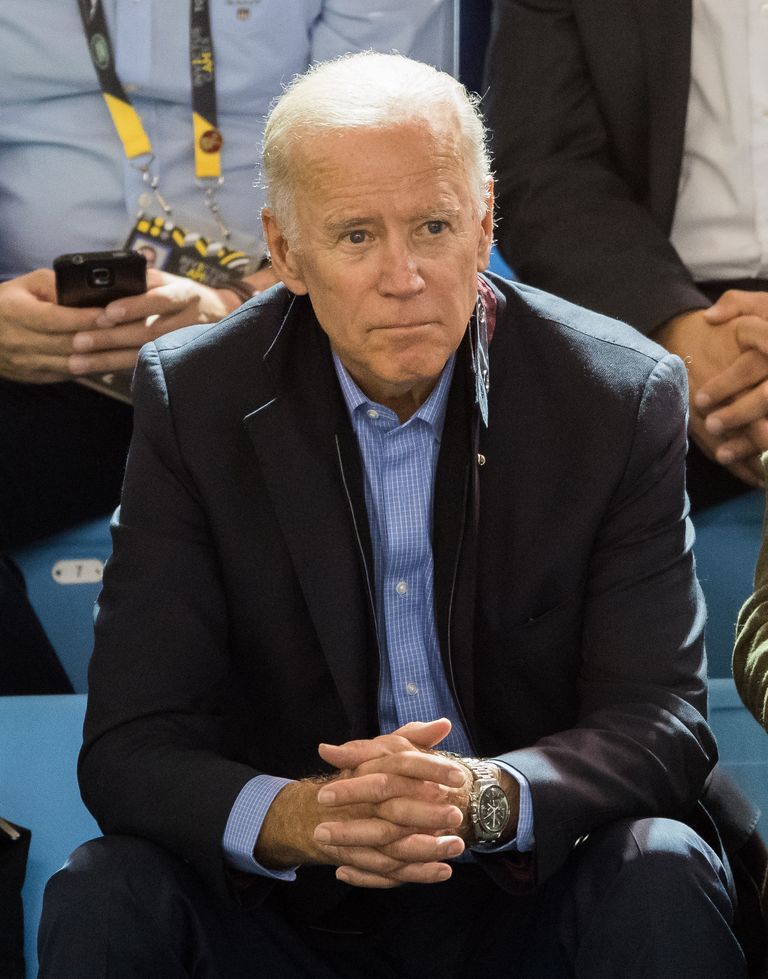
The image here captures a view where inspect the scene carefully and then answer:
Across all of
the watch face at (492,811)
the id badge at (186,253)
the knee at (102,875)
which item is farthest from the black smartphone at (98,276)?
the watch face at (492,811)

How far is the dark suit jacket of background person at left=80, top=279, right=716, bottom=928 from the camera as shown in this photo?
1.91 metres

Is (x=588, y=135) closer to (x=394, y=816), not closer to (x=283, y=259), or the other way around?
(x=283, y=259)

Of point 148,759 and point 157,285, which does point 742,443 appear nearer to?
point 157,285

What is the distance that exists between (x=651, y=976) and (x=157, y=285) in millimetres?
1599

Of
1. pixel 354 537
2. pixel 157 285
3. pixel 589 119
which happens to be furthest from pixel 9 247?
pixel 354 537

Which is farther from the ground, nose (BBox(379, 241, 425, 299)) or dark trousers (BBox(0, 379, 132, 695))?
nose (BBox(379, 241, 425, 299))

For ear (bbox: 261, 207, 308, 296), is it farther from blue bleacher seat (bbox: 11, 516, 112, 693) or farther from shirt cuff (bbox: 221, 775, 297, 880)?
A: blue bleacher seat (bbox: 11, 516, 112, 693)

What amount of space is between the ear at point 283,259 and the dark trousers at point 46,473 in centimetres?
A: 97

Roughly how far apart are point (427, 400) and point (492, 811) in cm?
57

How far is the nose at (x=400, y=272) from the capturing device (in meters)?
1.84

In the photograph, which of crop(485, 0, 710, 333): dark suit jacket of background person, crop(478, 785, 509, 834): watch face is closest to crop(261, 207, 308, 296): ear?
crop(478, 785, 509, 834): watch face

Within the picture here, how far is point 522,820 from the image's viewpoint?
5.78 feet

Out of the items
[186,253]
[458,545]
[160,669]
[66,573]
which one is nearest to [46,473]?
[66,573]

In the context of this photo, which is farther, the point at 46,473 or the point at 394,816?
the point at 46,473
